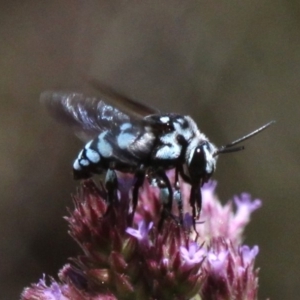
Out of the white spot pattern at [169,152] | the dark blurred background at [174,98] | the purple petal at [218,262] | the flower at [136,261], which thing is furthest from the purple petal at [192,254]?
the dark blurred background at [174,98]

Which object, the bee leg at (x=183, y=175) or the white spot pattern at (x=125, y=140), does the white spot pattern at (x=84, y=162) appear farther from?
the bee leg at (x=183, y=175)

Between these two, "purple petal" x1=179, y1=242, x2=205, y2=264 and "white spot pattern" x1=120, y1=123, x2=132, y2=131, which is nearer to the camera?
"white spot pattern" x1=120, y1=123, x2=132, y2=131

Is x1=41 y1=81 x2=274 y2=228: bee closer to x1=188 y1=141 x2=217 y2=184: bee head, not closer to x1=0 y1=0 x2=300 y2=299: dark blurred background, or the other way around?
x1=188 y1=141 x2=217 y2=184: bee head

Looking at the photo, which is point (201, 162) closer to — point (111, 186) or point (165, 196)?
point (165, 196)

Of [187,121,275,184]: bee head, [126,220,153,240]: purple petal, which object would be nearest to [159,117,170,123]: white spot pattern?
[187,121,275,184]: bee head

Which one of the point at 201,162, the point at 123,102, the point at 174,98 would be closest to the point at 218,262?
the point at 201,162

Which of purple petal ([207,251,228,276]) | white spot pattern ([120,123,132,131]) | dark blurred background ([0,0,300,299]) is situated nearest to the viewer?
white spot pattern ([120,123,132,131])

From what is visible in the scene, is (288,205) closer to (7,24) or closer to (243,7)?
(243,7)
